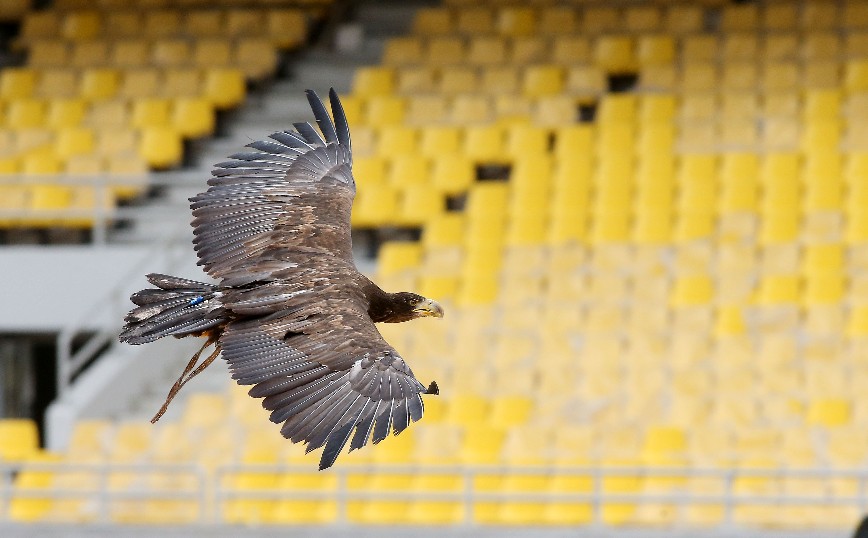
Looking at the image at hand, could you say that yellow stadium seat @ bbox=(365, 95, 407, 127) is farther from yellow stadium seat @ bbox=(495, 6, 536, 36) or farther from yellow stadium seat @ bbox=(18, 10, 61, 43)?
yellow stadium seat @ bbox=(18, 10, 61, 43)

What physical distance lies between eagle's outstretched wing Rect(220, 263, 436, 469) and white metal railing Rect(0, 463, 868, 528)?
17.8 feet

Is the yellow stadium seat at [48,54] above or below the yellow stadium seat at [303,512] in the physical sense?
above

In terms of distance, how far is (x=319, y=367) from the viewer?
21.9 ft

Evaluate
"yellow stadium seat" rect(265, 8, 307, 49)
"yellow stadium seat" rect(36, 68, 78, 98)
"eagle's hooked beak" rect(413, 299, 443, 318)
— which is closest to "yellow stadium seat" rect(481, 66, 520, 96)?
"yellow stadium seat" rect(265, 8, 307, 49)

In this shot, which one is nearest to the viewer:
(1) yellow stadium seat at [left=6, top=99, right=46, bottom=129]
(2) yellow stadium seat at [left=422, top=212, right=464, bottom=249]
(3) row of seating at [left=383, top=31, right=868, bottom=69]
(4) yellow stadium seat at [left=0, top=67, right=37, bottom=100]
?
(2) yellow stadium seat at [left=422, top=212, right=464, bottom=249]

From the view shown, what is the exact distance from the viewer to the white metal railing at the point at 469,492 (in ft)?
39.8

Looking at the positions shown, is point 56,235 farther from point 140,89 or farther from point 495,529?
point 495,529

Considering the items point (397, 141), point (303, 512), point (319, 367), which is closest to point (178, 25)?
point (397, 141)

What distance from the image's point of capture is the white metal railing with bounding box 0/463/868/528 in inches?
478

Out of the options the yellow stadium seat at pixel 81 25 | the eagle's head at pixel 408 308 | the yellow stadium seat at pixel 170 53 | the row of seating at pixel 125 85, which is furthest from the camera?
the yellow stadium seat at pixel 81 25

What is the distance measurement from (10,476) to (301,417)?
29.2ft

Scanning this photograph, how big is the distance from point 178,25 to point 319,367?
12.8 m

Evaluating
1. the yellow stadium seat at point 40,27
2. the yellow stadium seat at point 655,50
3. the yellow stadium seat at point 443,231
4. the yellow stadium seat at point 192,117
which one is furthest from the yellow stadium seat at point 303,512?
the yellow stadium seat at point 40,27

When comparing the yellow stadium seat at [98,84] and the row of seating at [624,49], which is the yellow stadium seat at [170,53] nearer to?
the yellow stadium seat at [98,84]
